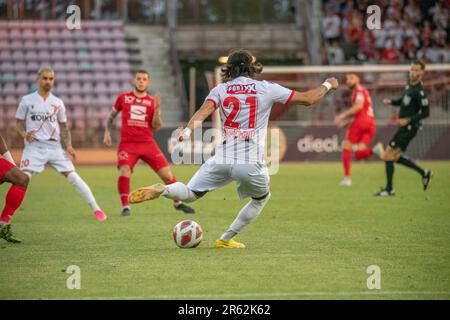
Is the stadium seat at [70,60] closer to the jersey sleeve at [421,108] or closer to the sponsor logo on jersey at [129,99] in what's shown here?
the jersey sleeve at [421,108]

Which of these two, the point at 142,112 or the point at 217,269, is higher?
the point at 142,112

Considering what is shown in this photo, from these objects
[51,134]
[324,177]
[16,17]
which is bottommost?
[324,177]

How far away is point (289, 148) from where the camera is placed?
90.5 ft

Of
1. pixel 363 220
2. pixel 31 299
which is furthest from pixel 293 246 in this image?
pixel 31 299

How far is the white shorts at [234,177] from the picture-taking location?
9.27 metres

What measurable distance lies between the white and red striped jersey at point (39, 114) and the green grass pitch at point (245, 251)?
1283 millimetres

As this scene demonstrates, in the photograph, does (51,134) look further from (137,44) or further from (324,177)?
(137,44)

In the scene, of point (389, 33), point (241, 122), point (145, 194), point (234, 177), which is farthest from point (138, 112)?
point (389, 33)

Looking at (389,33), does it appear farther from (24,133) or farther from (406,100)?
(24,133)

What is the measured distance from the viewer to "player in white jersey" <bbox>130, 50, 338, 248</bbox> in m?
9.30

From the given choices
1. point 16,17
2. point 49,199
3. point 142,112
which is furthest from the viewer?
point 16,17

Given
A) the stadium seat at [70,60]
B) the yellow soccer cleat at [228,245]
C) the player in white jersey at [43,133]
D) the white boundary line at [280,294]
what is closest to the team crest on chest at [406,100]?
the player in white jersey at [43,133]

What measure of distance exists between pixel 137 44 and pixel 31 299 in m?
26.7

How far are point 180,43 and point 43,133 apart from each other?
20.4 metres
